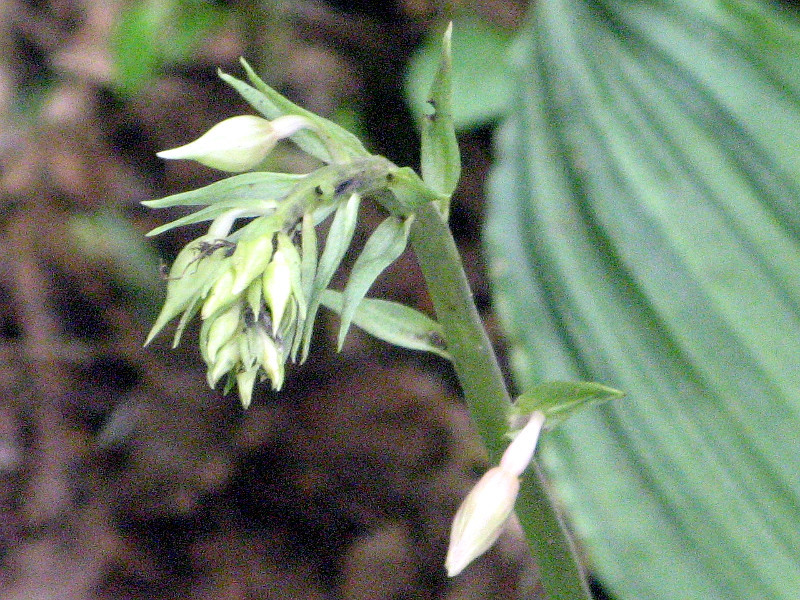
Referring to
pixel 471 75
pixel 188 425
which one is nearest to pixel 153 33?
pixel 471 75

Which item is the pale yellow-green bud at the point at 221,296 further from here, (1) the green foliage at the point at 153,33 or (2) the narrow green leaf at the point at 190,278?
(1) the green foliage at the point at 153,33

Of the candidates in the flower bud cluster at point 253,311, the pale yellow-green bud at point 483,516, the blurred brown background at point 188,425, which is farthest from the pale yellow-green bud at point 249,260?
the blurred brown background at point 188,425

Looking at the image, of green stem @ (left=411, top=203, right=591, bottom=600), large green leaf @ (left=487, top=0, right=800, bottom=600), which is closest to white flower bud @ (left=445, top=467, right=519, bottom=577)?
green stem @ (left=411, top=203, right=591, bottom=600)

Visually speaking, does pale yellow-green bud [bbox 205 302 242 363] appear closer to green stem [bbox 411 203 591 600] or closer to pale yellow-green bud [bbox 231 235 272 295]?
pale yellow-green bud [bbox 231 235 272 295]

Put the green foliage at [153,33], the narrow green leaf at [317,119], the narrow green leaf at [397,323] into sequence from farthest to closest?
the green foliage at [153,33] < the narrow green leaf at [397,323] < the narrow green leaf at [317,119]

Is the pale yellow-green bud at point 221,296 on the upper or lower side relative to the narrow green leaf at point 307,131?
lower

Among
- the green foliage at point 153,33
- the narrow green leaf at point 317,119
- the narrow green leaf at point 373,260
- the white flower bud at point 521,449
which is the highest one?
the narrow green leaf at point 317,119
